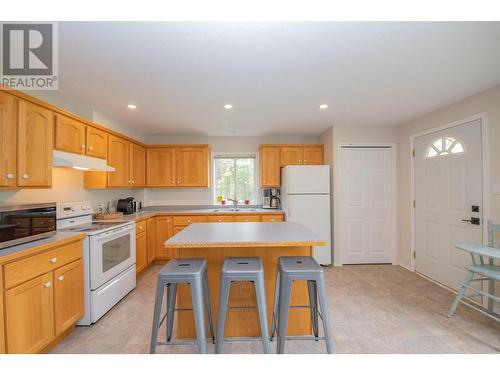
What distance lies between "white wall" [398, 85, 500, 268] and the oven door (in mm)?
4066

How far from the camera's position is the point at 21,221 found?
1733 millimetres

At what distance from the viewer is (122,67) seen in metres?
1.82

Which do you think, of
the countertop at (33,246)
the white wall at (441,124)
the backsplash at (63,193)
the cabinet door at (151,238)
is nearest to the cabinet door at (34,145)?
the backsplash at (63,193)

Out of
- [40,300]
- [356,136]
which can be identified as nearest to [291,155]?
[356,136]

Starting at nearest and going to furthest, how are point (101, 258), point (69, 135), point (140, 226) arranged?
point (101, 258), point (69, 135), point (140, 226)

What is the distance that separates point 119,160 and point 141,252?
4.61 ft

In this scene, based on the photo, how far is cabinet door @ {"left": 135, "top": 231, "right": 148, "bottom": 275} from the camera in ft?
10.1

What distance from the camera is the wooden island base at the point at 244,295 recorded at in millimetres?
1813

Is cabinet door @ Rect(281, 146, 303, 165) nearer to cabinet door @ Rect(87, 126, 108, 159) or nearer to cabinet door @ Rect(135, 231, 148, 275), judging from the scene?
cabinet door @ Rect(135, 231, 148, 275)

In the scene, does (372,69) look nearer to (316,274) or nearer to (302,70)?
(302,70)

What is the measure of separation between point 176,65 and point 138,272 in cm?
274

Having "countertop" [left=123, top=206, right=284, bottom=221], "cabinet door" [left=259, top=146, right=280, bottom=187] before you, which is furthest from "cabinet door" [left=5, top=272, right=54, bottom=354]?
"cabinet door" [left=259, top=146, right=280, bottom=187]

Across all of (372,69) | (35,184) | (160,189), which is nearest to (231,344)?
(35,184)

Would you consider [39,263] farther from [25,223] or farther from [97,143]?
[97,143]
